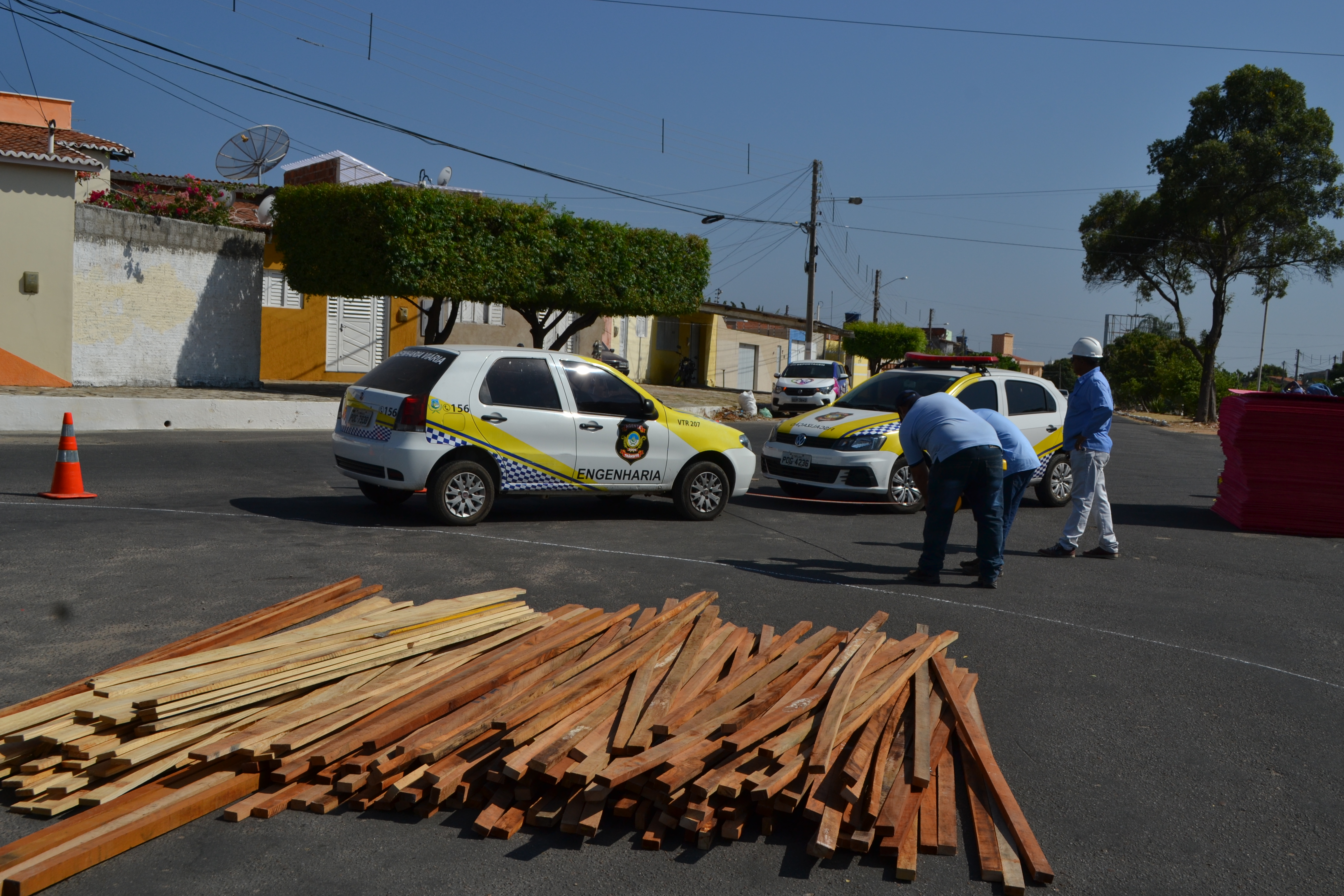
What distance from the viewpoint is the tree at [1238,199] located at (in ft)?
112

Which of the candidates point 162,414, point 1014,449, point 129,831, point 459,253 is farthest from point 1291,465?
point 459,253

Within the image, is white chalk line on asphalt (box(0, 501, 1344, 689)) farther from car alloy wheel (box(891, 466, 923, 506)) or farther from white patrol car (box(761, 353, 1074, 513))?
car alloy wheel (box(891, 466, 923, 506))

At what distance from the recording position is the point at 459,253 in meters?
22.8

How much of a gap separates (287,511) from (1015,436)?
657 centimetres

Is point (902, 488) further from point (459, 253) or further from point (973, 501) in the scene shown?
point (459, 253)

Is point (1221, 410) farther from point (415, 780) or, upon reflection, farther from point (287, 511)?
point (415, 780)

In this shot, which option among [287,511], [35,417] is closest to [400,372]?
[287,511]

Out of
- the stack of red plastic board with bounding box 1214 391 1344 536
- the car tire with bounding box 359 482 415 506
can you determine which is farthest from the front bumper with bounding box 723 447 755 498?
the stack of red plastic board with bounding box 1214 391 1344 536

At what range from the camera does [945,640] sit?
225 inches

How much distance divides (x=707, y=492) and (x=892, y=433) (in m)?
2.39

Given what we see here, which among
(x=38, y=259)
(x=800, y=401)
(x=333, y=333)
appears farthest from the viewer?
(x=800, y=401)

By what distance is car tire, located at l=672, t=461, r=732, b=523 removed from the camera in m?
10.8

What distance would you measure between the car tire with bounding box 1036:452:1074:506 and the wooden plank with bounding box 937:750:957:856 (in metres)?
9.55

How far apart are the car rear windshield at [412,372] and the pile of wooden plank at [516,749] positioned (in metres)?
4.66
